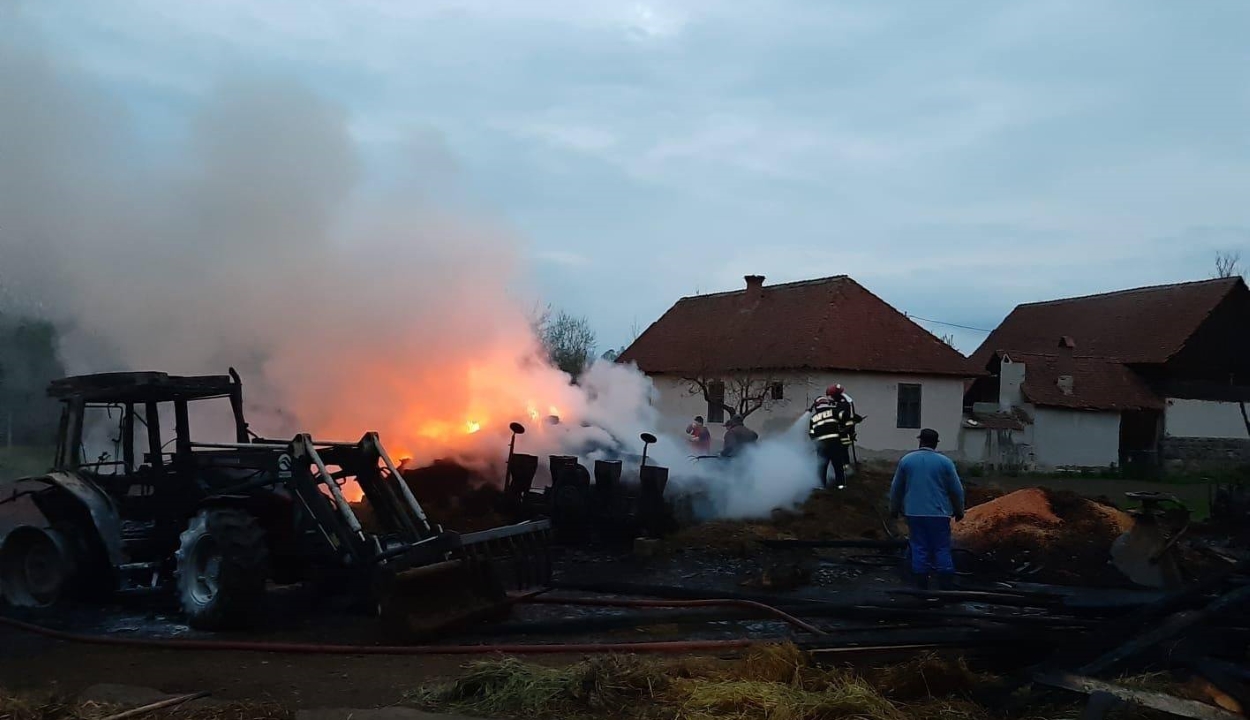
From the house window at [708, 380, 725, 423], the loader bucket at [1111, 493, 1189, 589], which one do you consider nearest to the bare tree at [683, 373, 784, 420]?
the house window at [708, 380, 725, 423]

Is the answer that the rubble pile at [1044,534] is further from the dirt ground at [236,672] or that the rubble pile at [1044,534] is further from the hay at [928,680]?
the dirt ground at [236,672]

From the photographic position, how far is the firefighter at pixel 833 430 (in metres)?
16.1

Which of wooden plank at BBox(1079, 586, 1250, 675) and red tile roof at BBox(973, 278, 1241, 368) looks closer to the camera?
wooden plank at BBox(1079, 586, 1250, 675)

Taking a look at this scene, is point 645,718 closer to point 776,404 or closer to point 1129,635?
point 1129,635

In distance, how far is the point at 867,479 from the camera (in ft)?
64.5

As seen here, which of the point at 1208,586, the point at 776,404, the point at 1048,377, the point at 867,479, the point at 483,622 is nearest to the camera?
the point at 1208,586

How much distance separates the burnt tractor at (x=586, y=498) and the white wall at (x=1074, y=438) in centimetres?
2211

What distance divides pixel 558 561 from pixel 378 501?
3.77 metres

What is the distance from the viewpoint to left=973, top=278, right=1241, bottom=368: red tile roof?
3541cm

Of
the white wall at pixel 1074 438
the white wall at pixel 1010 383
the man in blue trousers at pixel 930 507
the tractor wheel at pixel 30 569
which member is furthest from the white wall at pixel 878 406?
the tractor wheel at pixel 30 569

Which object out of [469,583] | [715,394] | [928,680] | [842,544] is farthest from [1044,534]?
[715,394]

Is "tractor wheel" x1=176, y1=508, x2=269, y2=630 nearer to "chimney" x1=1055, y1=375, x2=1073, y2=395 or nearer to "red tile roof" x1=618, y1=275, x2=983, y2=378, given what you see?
"red tile roof" x1=618, y1=275, x2=983, y2=378

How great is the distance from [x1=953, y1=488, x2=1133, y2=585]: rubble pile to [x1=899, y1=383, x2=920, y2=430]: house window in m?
15.7

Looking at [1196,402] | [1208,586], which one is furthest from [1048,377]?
[1208,586]
